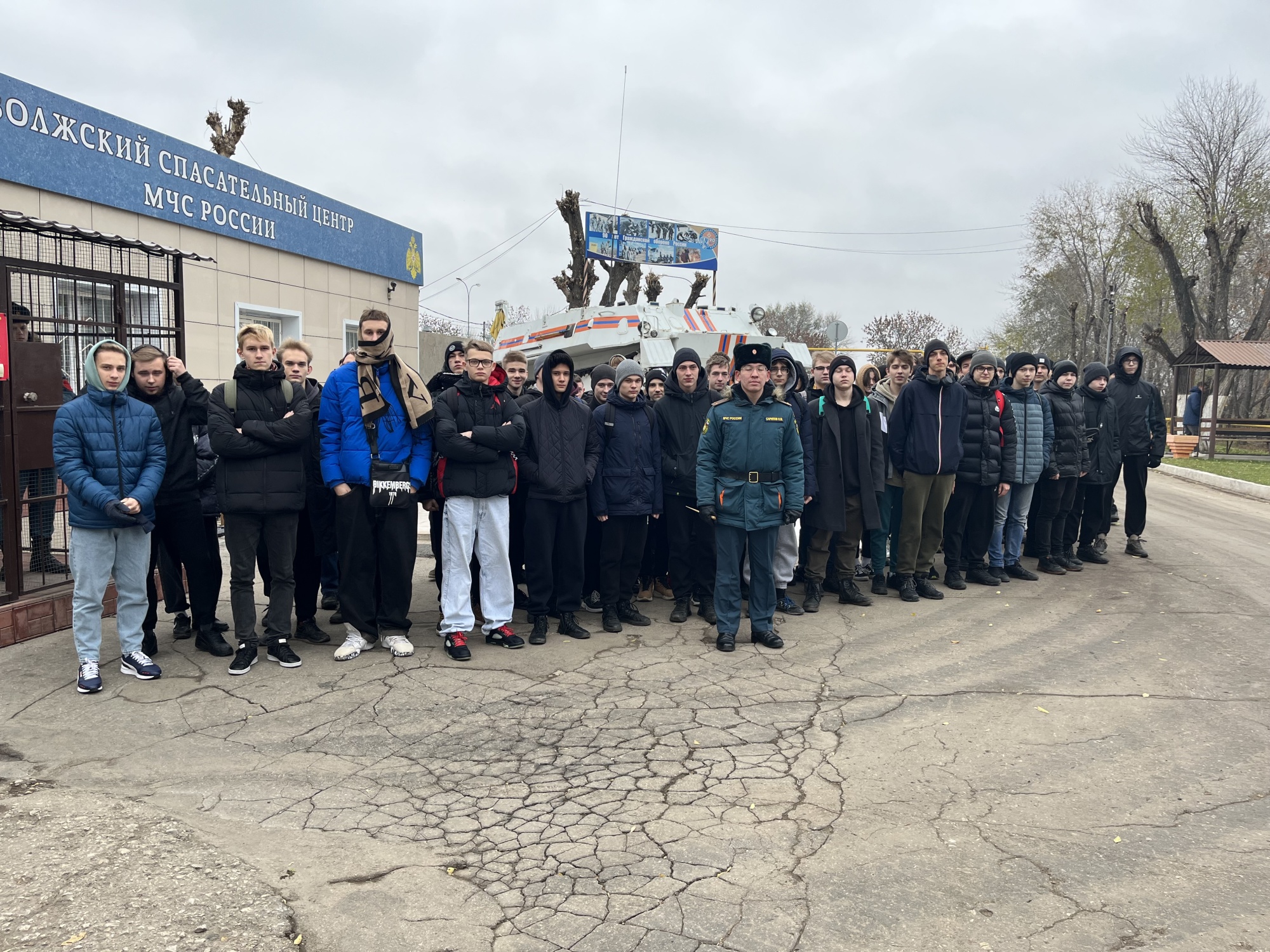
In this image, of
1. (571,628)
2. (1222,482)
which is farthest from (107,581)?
(1222,482)

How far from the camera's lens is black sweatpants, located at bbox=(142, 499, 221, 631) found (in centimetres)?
552

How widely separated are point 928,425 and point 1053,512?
2112 mm

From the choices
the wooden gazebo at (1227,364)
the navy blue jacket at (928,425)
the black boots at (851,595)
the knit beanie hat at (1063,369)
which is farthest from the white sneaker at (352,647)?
the wooden gazebo at (1227,364)

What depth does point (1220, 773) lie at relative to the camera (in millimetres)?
4031

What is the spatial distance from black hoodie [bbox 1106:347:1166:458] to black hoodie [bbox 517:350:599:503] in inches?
232

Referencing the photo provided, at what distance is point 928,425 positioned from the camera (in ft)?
23.9

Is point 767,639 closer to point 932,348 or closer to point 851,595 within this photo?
point 851,595

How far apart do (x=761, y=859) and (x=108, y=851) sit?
2.45 metres

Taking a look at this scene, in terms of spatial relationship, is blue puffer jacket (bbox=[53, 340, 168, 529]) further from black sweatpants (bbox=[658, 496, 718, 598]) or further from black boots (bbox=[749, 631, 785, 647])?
black boots (bbox=[749, 631, 785, 647])

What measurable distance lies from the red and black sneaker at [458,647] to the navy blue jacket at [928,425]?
4016 millimetres

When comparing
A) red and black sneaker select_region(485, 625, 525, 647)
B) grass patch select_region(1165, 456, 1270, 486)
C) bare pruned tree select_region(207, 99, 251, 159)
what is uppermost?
bare pruned tree select_region(207, 99, 251, 159)

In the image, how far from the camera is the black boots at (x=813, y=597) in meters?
6.93

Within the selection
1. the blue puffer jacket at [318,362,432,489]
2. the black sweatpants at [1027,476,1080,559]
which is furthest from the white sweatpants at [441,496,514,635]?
the black sweatpants at [1027,476,1080,559]

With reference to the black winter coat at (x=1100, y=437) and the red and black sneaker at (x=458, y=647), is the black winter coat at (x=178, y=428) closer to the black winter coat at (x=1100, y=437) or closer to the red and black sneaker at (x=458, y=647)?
the red and black sneaker at (x=458, y=647)
